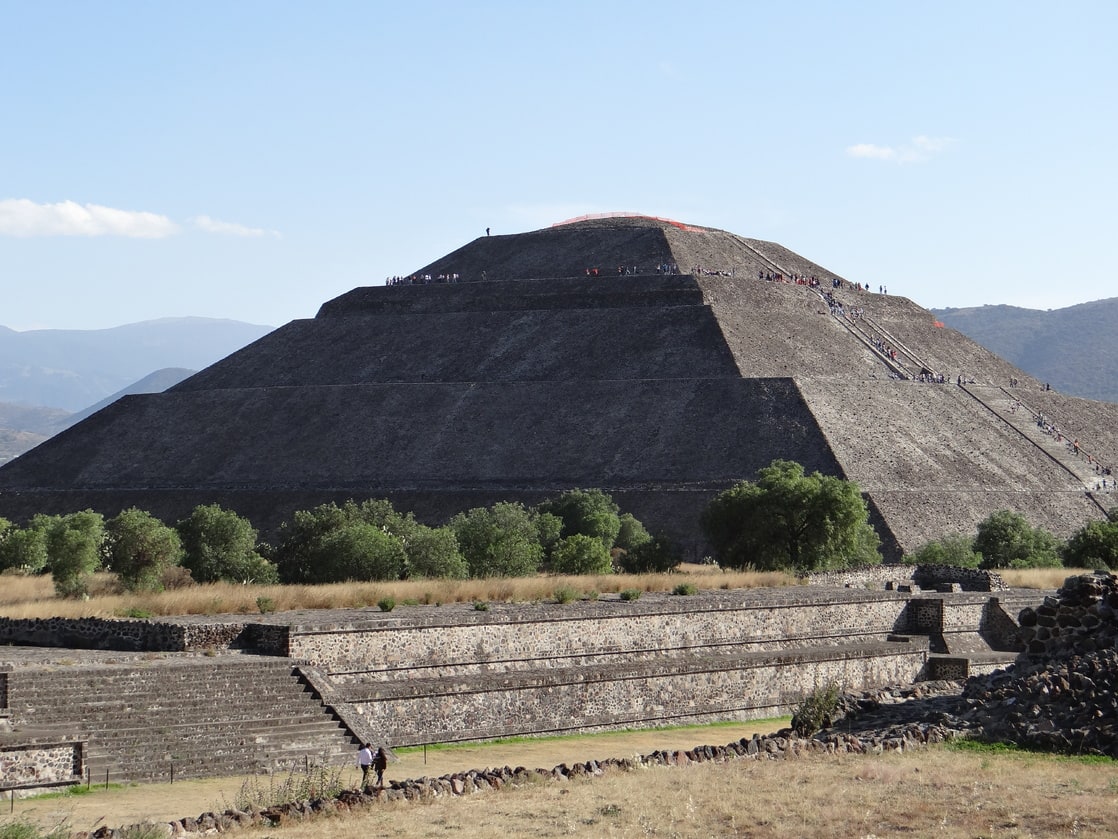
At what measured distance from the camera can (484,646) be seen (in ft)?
105

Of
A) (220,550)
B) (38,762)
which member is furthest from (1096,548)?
(38,762)

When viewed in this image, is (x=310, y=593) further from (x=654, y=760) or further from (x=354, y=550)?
(x=654, y=760)

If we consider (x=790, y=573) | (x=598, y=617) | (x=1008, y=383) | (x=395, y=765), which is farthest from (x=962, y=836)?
(x=1008, y=383)

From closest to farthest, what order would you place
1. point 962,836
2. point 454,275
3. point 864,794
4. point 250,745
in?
point 962,836 < point 864,794 < point 250,745 < point 454,275

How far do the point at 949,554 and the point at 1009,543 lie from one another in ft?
13.8

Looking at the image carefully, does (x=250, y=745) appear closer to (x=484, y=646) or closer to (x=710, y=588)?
(x=484, y=646)

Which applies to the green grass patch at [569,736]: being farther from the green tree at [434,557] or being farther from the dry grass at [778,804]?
the green tree at [434,557]

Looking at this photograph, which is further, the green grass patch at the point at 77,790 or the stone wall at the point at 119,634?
the stone wall at the point at 119,634

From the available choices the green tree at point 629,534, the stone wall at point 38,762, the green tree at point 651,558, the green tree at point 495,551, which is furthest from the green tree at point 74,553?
the green tree at point 629,534

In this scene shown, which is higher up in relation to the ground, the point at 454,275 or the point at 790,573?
the point at 454,275

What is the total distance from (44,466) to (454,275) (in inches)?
1131

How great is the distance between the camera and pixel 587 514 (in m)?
60.2

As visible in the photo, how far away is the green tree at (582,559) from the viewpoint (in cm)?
4731

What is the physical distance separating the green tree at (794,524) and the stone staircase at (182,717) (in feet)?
83.1
